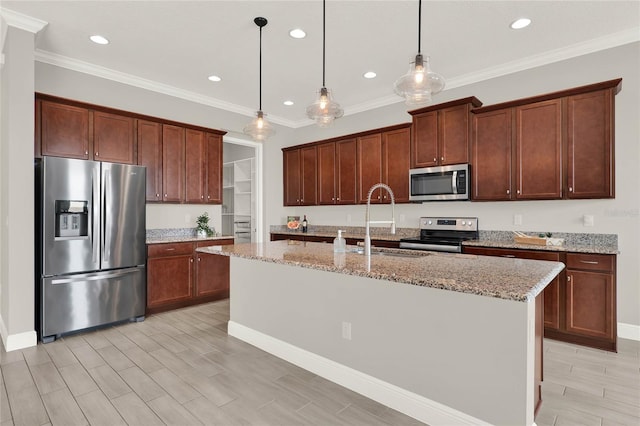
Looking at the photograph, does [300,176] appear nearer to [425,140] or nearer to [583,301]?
[425,140]

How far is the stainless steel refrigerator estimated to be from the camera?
3.20 meters

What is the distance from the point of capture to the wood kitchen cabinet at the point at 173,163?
4.38 m

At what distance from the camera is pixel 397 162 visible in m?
4.74

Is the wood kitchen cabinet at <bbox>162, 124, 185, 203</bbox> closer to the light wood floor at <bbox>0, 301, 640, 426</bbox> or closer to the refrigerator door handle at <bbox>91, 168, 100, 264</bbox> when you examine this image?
the refrigerator door handle at <bbox>91, 168, 100, 264</bbox>

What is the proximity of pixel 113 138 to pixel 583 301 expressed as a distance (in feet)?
16.9

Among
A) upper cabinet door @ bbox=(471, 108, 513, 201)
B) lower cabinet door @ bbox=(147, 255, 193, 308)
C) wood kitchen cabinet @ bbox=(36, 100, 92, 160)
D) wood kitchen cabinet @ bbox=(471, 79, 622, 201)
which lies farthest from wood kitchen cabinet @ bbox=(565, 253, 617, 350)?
wood kitchen cabinet @ bbox=(36, 100, 92, 160)

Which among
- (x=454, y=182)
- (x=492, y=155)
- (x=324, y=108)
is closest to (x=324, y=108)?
(x=324, y=108)

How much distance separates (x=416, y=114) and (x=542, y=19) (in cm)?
161

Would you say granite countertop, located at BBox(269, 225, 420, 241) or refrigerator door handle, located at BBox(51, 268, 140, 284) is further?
granite countertop, located at BBox(269, 225, 420, 241)

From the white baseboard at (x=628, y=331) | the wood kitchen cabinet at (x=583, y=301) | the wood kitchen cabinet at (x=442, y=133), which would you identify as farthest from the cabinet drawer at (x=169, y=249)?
the white baseboard at (x=628, y=331)

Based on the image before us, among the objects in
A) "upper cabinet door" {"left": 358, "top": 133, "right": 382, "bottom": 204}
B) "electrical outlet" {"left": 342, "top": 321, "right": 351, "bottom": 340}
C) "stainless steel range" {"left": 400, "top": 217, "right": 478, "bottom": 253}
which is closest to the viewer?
"electrical outlet" {"left": 342, "top": 321, "right": 351, "bottom": 340}

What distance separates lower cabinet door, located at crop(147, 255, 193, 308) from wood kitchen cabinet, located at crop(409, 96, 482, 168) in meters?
3.23

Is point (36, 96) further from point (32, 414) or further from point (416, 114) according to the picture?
point (416, 114)

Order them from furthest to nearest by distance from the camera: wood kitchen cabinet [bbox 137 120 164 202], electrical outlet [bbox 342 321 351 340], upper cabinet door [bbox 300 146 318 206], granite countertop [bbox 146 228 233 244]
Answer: upper cabinet door [bbox 300 146 318 206], granite countertop [bbox 146 228 233 244], wood kitchen cabinet [bbox 137 120 164 202], electrical outlet [bbox 342 321 351 340]
